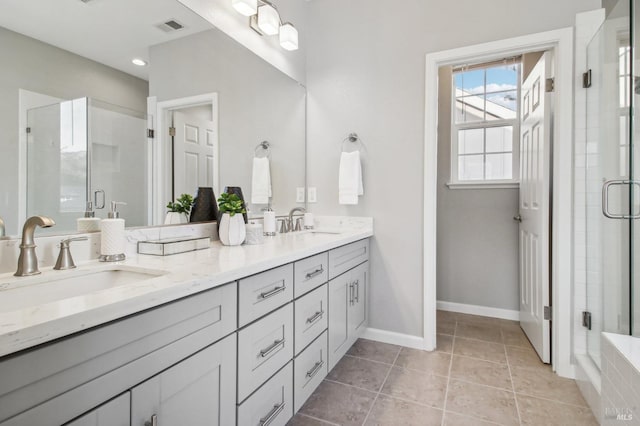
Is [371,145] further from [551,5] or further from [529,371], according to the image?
[529,371]

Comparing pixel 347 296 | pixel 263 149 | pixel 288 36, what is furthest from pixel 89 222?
pixel 288 36

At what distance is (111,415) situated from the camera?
694 mm

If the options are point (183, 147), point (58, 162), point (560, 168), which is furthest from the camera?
point (560, 168)

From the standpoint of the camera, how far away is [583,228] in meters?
1.85

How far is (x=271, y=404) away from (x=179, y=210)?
98cm

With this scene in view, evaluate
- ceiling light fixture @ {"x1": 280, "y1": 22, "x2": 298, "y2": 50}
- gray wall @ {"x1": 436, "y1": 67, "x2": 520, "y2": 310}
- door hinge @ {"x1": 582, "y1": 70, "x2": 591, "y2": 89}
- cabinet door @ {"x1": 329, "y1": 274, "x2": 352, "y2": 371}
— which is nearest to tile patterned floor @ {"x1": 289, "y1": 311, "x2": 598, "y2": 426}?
cabinet door @ {"x1": 329, "y1": 274, "x2": 352, "y2": 371}

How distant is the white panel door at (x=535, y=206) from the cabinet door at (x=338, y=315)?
4.09ft

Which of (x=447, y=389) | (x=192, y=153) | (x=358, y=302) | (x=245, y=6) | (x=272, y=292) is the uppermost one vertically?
(x=245, y=6)

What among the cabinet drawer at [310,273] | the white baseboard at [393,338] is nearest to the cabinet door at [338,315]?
the cabinet drawer at [310,273]

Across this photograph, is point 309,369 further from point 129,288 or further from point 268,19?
point 268,19

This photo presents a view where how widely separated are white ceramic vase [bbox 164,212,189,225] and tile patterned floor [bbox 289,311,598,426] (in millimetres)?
1090

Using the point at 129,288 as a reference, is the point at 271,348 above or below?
below

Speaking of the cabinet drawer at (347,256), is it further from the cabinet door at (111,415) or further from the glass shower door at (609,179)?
the glass shower door at (609,179)

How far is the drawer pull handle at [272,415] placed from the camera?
1.18 meters
